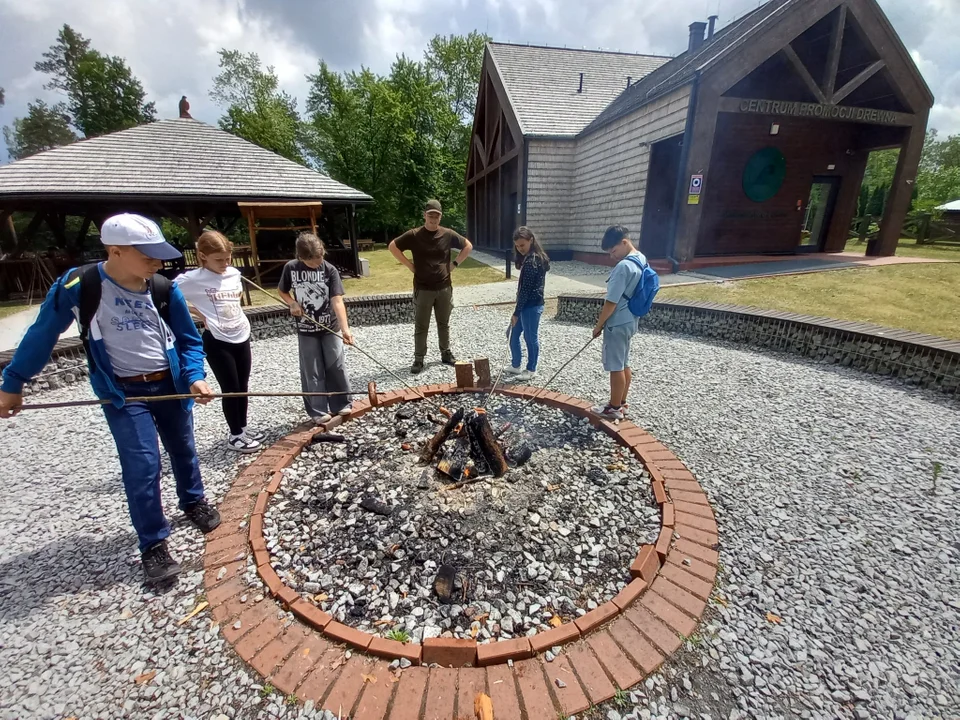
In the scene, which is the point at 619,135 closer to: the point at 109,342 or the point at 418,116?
the point at 109,342

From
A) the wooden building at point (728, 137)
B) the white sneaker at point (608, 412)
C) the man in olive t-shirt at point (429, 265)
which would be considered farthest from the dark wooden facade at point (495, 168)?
the white sneaker at point (608, 412)

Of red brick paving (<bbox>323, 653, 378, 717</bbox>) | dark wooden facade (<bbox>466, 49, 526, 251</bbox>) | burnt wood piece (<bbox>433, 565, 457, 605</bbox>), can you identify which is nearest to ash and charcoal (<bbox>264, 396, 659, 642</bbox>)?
burnt wood piece (<bbox>433, 565, 457, 605</bbox>)

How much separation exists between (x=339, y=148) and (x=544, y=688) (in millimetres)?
35715

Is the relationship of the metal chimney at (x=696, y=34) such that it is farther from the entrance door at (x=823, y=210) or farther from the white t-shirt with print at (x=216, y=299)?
the white t-shirt with print at (x=216, y=299)

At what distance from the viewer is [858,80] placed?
9.73 m

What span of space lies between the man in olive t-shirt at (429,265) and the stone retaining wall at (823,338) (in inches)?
117

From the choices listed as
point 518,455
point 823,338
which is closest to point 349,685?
point 518,455

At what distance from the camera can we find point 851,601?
2.04m

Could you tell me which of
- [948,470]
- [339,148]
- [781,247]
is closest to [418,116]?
[339,148]

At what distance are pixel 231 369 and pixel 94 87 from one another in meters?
48.1

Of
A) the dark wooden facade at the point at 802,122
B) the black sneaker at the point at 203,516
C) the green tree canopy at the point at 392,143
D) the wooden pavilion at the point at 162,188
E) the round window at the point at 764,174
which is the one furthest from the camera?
the green tree canopy at the point at 392,143

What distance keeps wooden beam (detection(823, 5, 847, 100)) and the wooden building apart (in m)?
0.03

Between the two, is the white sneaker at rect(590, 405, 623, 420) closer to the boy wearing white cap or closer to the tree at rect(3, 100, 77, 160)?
the boy wearing white cap

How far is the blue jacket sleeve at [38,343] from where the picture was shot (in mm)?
1897
